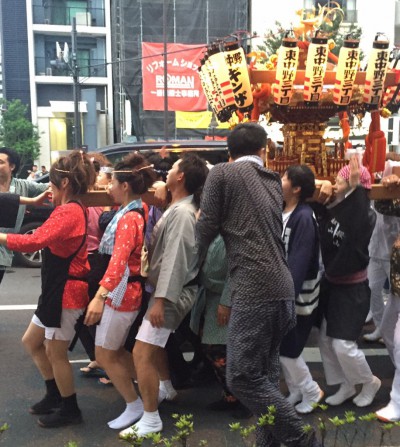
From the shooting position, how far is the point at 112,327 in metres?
3.01

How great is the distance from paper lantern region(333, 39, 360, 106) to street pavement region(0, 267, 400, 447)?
2.17 meters

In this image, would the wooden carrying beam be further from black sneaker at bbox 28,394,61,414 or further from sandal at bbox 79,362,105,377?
sandal at bbox 79,362,105,377

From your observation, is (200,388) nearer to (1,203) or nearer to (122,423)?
(122,423)

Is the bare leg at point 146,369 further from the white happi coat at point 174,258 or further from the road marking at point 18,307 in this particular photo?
the road marking at point 18,307

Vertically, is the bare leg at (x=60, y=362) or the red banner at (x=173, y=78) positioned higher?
the red banner at (x=173, y=78)

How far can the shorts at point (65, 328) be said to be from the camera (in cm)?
308

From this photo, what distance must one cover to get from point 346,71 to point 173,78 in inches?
569

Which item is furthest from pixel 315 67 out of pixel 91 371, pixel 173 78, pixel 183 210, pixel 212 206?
pixel 173 78

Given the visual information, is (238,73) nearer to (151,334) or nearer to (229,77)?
(229,77)

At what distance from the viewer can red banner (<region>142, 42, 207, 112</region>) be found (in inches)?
703

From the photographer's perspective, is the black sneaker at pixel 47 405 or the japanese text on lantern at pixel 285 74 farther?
the japanese text on lantern at pixel 285 74

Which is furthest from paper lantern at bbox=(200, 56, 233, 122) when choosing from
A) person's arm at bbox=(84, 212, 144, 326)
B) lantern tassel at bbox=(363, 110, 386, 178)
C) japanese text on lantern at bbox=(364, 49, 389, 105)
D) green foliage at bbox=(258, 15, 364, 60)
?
person's arm at bbox=(84, 212, 144, 326)

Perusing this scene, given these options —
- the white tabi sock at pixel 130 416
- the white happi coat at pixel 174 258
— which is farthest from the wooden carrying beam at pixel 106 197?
the white tabi sock at pixel 130 416

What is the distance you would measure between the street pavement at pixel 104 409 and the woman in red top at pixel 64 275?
155mm
